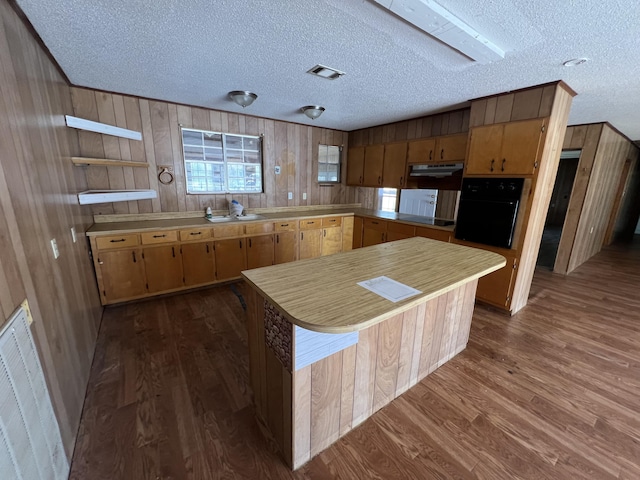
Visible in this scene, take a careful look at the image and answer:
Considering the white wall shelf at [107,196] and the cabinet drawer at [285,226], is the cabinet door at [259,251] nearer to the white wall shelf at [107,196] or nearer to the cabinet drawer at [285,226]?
the cabinet drawer at [285,226]

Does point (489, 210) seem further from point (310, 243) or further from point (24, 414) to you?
point (24, 414)

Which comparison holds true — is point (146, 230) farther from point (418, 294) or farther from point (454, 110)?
point (454, 110)

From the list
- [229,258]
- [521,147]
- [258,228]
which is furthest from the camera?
[258,228]

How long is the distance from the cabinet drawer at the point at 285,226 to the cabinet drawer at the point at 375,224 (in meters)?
1.28

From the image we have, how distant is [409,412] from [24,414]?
6.13 ft

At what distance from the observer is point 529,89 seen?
98.2 inches

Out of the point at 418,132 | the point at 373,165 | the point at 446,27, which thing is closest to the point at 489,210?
the point at 418,132

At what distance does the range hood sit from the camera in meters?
3.44

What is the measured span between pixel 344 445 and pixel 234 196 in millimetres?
3336

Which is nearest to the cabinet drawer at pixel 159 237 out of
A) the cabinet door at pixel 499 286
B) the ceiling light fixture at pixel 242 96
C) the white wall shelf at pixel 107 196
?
the white wall shelf at pixel 107 196

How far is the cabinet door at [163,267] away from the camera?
296 cm

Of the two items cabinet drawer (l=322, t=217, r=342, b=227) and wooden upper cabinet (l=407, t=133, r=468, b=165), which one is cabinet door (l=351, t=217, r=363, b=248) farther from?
wooden upper cabinet (l=407, t=133, r=468, b=165)

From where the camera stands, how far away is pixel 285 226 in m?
3.89

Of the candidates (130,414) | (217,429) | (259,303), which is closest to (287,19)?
(259,303)
